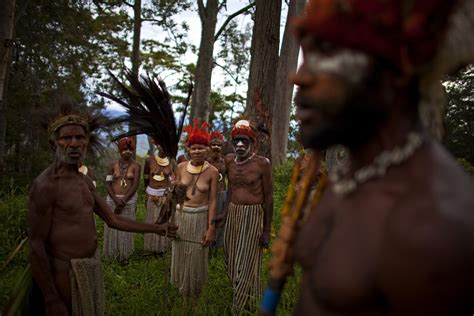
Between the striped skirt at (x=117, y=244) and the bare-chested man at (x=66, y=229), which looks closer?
the bare-chested man at (x=66, y=229)

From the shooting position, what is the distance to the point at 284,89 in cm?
1590

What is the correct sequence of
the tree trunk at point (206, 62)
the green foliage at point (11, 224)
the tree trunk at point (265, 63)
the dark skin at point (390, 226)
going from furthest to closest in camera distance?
the tree trunk at point (206, 62) < the tree trunk at point (265, 63) < the green foliage at point (11, 224) < the dark skin at point (390, 226)

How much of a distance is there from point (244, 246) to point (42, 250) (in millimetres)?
2364

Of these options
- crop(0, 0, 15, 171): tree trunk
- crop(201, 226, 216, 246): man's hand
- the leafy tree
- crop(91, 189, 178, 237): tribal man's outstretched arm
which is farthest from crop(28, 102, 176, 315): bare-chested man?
the leafy tree

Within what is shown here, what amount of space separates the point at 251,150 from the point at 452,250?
377 centimetres

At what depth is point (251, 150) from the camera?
15.4 ft

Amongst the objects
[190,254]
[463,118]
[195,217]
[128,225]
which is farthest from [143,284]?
[463,118]

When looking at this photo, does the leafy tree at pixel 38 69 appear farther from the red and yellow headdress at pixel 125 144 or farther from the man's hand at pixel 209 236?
the man's hand at pixel 209 236

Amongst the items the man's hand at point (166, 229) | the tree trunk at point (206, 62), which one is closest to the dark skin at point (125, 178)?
the man's hand at point (166, 229)

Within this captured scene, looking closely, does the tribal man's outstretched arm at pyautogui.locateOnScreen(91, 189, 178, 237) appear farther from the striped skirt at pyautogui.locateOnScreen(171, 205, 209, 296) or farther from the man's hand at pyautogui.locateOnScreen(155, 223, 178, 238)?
the striped skirt at pyautogui.locateOnScreen(171, 205, 209, 296)

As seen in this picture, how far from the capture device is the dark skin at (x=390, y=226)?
0.97 m

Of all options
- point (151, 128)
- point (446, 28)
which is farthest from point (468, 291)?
point (151, 128)

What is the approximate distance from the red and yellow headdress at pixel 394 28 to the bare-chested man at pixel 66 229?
7.24 ft

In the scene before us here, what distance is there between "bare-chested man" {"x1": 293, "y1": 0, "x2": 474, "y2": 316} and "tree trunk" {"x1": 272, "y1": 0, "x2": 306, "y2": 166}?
14232 millimetres
